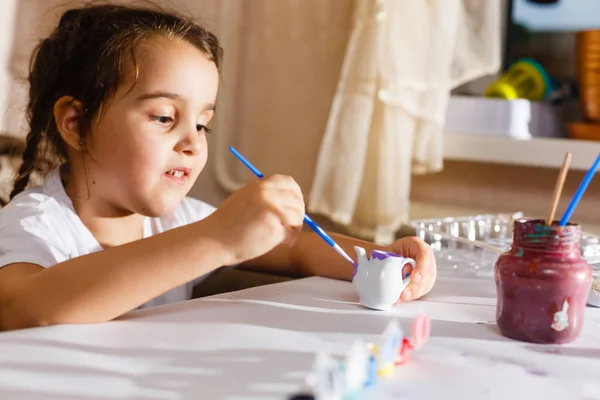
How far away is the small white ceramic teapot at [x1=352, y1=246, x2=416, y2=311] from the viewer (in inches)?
34.6

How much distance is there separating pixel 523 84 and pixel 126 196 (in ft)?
3.79

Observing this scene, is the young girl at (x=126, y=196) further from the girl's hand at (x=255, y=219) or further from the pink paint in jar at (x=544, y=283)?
the pink paint in jar at (x=544, y=283)

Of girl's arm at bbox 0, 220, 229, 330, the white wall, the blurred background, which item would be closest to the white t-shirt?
girl's arm at bbox 0, 220, 229, 330

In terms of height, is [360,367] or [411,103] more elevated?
[411,103]

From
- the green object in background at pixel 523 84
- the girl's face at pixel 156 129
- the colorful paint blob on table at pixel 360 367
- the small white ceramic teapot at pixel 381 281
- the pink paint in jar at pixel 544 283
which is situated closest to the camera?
the colorful paint blob on table at pixel 360 367

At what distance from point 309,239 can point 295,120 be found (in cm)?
88

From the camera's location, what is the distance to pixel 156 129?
3.64 ft

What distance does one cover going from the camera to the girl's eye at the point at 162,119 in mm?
1116

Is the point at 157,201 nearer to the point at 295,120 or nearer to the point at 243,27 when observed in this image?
the point at 295,120

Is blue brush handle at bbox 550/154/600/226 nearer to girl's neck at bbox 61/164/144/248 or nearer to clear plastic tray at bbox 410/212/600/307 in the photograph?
clear plastic tray at bbox 410/212/600/307

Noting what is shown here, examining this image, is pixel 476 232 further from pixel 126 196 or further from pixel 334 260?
pixel 126 196

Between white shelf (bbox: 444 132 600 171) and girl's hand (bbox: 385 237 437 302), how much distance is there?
79cm

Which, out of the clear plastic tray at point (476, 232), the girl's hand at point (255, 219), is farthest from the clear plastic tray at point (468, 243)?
the girl's hand at point (255, 219)

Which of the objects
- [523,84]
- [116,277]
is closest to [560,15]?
[523,84]
